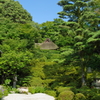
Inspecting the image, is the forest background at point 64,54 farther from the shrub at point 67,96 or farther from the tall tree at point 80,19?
the shrub at point 67,96

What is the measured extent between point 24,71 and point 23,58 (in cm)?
240

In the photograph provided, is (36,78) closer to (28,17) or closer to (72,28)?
(72,28)

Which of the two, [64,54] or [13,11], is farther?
[13,11]

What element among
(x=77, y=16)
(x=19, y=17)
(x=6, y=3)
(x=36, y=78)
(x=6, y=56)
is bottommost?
(x=36, y=78)

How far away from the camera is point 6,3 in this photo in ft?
115

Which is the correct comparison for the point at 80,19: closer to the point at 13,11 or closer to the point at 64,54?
the point at 64,54

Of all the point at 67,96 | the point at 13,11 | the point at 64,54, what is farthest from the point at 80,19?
the point at 13,11

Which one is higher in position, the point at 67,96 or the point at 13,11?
the point at 13,11

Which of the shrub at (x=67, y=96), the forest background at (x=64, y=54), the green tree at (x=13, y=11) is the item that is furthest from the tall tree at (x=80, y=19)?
the green tree at (x=13, y=11)

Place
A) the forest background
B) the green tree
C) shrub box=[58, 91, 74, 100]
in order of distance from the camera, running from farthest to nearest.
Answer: the green tree, the forest background, shrub box=[58, 91, 74, 100]

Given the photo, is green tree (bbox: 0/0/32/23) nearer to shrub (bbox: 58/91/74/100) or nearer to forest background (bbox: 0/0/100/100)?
forest background (bbox: 0/0/100/100)

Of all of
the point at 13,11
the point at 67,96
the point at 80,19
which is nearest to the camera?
the point at 67,96

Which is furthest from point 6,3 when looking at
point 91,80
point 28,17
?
point 91,80

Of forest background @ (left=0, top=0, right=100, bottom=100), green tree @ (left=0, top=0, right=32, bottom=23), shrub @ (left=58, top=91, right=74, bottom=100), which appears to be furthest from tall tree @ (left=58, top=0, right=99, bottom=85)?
green tree @ (left=0, top=0, right=32, bottom=23)
